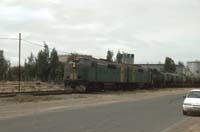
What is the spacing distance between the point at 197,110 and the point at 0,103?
12.6m

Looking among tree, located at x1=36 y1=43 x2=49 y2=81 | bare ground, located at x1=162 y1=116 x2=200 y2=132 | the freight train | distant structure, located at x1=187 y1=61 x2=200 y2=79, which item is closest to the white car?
bare ground, located at x1=162 y1=116 x2=200 y2=132

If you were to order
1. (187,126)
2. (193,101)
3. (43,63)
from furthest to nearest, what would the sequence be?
(43,63), (193,101), (187,126)

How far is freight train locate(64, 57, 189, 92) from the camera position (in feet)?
160

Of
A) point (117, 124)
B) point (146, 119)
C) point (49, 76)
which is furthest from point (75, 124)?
point (49, 76)

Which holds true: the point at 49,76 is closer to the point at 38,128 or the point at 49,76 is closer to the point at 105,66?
the point at 105,66

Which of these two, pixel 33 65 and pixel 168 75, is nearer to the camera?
pixel 168 75

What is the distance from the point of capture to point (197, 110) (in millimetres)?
24938

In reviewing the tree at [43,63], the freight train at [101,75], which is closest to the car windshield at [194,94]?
the freight train at [101,75]

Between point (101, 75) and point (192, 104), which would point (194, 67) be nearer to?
point (101, 75)

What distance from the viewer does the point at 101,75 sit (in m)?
52.7

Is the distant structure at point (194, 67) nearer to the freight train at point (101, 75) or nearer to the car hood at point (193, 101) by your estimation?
the freight train at point (101, 75)

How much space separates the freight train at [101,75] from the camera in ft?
160

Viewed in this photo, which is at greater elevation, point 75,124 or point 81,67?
point 81,67

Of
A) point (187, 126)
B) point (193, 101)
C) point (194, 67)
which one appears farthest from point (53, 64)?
point (187, 126)
